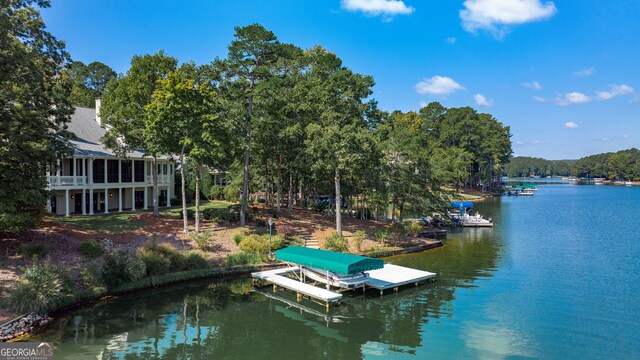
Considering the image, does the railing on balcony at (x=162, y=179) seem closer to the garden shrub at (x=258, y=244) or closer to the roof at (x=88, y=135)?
the roof at (x=88, y=135)

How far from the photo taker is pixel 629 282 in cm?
2428

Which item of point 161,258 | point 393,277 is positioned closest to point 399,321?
point 393,277

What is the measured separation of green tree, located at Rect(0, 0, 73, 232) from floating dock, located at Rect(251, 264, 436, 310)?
12.5 meters

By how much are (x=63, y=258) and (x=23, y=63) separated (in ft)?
33.2

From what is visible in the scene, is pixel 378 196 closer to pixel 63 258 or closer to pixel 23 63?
pixel 63 258

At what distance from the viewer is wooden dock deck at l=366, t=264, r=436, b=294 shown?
73.1ft

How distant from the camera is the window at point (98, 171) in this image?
34.8m

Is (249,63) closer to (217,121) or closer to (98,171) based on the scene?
(217,121)

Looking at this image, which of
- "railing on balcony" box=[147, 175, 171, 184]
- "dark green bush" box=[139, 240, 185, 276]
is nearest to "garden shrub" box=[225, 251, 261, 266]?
"dark green bush" box=[139, 240, 185, 276]

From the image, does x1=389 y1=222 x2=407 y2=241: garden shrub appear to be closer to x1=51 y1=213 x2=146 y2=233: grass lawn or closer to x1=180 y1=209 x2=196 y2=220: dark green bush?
x1=180 y1=209 x2=196 y2=220: dark green bush

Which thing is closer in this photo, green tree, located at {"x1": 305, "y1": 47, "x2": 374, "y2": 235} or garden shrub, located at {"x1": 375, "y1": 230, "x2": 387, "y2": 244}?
green tree, located at {"x1": 305, "y1": 47, "x2": 374, "y2": 235}

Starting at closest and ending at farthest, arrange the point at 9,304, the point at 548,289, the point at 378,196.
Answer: the point at 9,304 < the point at 548,289 < the point at 378,196

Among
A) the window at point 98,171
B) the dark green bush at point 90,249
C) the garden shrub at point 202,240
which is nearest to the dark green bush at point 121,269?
the dark green bush at point 90,249

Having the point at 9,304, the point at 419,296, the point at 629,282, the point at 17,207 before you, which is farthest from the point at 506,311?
the point at 17,207
